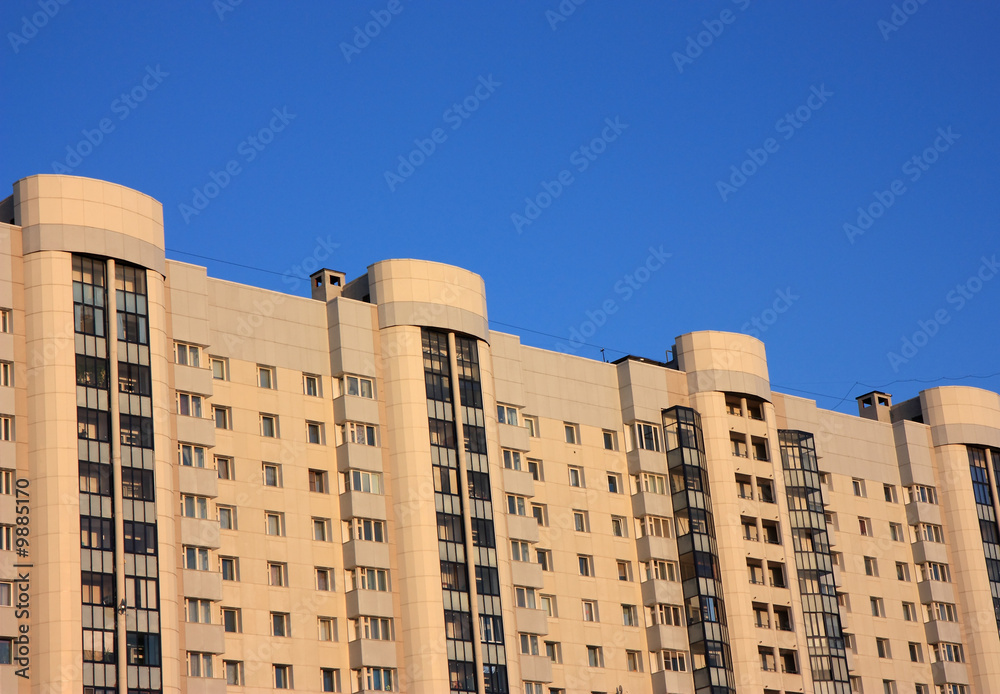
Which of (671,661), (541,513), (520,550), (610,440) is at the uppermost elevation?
(610,440)

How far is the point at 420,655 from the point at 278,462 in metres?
13.6

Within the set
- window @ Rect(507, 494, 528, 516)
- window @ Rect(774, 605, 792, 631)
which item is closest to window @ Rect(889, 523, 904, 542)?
window @ Rect(774, 605, 792, 631)

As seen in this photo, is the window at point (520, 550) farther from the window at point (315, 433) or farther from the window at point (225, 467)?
the window at point (225, 467)

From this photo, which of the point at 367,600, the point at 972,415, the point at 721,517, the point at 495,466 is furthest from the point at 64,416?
the point at 972,415

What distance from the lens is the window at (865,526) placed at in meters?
117

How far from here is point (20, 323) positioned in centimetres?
7906

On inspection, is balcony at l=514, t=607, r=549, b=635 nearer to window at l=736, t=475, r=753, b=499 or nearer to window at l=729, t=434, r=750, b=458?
window at l=736, t=475, r=753, b=499

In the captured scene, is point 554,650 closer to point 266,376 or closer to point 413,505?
point 413,505

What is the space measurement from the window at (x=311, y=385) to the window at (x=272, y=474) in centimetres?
542

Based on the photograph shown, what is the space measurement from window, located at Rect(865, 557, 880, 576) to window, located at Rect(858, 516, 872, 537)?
1964 mm

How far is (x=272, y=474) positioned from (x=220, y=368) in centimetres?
674

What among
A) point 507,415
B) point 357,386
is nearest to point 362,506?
point 357,386

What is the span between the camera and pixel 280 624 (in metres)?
83.9

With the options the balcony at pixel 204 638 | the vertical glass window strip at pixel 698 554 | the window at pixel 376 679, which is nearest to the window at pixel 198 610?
the balcony at pixel 204 638
